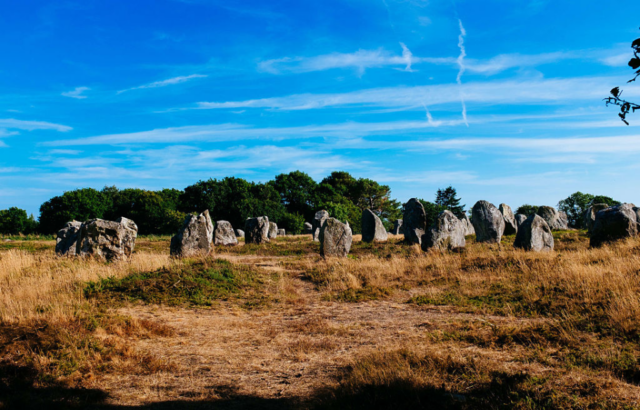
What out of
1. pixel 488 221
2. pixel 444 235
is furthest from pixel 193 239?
pixel 488 221

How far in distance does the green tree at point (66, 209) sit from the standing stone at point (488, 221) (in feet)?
159

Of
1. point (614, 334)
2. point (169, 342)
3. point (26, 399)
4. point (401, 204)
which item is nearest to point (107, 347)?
point (169, 342)

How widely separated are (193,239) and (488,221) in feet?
48.7

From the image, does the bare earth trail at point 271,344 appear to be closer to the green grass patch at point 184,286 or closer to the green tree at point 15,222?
the green grass patch at point 184,286

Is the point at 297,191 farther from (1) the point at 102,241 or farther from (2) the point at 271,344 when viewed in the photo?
(2) the point at 271,344

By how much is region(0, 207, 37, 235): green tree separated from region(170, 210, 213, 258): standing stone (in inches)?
1780

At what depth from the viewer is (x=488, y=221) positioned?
2142cm

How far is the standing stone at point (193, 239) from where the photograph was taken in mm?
17328

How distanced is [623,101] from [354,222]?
52235 millimetres

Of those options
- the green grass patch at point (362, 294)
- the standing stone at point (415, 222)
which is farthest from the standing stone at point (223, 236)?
the green grass patch at point (362, 294)

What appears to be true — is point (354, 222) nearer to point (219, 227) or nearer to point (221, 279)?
point (219, 227)

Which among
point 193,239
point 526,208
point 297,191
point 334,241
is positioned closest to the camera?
point 193,239

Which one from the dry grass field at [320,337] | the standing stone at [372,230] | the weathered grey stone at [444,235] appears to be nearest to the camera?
the dry grass field at [320,337]

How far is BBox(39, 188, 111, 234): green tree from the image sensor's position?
167 feet
